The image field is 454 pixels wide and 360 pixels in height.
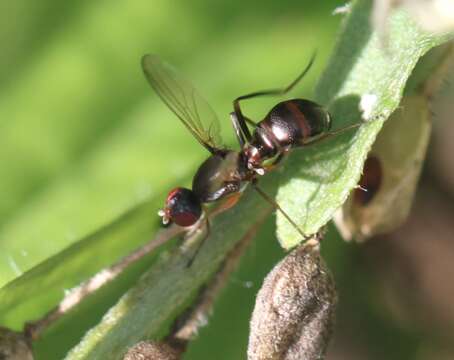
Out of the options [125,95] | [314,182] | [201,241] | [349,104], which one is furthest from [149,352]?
[125,95]

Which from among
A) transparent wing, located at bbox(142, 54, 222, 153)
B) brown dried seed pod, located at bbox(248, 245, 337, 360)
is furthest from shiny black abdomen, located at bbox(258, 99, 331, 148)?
Result: brown dried seed pod, located at bbox(248, 245, 337, 360)

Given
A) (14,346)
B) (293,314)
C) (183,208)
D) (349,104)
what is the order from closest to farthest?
(293,314) → (14,346) → (349,104) → (183,208)

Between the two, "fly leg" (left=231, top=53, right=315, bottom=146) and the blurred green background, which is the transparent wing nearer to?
"fly leg" (left=231, top=53, right=315, bottom=146)

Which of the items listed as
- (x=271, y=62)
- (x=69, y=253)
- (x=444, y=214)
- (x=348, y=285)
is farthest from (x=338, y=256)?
(x=69, y=253)

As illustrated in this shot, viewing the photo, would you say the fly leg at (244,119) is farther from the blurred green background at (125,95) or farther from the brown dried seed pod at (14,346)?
the brown dried seed pod at (14,346)

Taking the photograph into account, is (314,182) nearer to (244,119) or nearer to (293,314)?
(293,314)

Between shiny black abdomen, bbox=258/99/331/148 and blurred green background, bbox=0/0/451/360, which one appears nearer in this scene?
shiny black abdomen, bbox=258/99/331/148

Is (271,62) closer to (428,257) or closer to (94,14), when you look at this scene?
(94,14)

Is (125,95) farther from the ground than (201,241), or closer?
farther from the ground
